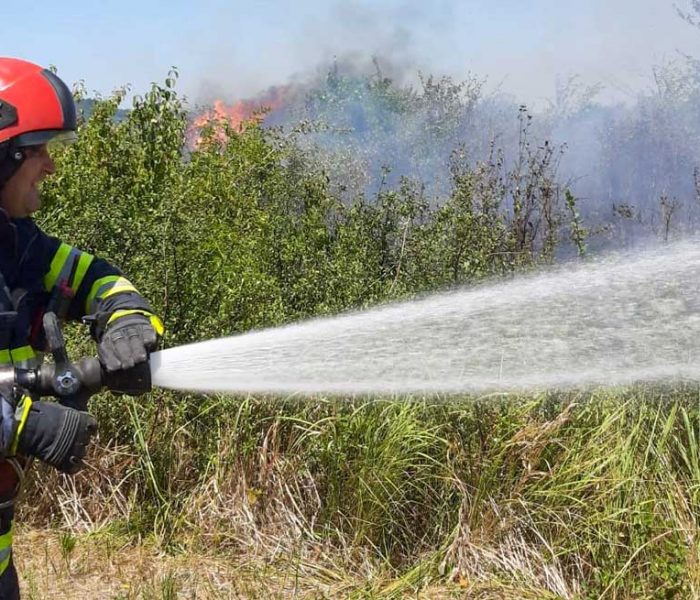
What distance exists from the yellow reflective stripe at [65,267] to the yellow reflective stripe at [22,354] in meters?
0.23

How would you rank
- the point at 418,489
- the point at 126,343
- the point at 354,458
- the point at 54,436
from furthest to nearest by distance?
the point at 354,458 < the point at 418,489 < the point at 126,343 < the point at 54,436

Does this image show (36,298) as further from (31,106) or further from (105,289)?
(31,106)

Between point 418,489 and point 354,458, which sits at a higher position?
point 354,458

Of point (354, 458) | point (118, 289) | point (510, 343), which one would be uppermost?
point (118, 289)

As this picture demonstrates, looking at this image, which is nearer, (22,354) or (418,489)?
(22,354)

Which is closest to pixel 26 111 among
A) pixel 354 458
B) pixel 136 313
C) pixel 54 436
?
pixel 136 313

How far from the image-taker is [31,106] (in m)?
2.60

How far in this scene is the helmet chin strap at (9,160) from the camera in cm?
258

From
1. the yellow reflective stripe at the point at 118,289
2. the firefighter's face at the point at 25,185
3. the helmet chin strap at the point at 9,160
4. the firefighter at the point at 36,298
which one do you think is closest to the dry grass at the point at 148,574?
the firefighter at the point at 36,298

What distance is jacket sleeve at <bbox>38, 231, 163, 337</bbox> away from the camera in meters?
2.73

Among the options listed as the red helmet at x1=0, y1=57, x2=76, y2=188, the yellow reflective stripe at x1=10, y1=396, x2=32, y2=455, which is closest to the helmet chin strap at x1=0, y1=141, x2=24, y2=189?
the red helmet at x1=0, y1=57, x2=76, y2=188

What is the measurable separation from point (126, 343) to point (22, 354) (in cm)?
37

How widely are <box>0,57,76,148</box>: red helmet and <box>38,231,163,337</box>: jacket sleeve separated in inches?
13.6

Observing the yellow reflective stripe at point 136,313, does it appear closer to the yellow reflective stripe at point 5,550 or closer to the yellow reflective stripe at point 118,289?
the yellow reflective stripe at point 118,289
